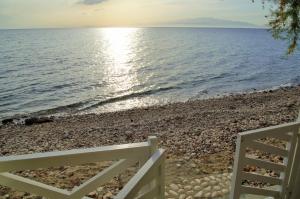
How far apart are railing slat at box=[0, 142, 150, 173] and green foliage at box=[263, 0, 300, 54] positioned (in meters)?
6.68

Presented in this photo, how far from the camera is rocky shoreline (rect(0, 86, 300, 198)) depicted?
7.58 meters

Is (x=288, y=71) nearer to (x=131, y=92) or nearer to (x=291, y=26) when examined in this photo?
(x=131, y=92)

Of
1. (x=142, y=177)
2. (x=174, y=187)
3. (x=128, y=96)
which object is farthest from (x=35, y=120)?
(x=142, y=177)

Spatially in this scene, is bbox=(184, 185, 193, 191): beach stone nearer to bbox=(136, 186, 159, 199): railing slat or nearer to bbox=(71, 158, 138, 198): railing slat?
bbox=(136, 186, 159, 199): railing slat

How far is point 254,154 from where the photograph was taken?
815 cm

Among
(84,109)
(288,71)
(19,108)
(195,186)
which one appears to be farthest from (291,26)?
(288,71)

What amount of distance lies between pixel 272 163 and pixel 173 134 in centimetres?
767

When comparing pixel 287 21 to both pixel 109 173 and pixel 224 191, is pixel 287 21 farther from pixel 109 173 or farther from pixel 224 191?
pixel 109 173

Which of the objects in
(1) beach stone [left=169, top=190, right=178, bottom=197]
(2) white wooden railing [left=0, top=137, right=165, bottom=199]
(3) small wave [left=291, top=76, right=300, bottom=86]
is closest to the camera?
(2) white wooden railing [left=0, top=137, right=165, bottom=199]

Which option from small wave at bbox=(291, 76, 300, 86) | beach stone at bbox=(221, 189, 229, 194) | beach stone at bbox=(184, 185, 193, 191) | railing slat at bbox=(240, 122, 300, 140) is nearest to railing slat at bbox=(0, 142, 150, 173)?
railing slat at bbox=(240, 122, 300, 140)

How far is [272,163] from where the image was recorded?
4.21 m

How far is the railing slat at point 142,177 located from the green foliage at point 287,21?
666cm

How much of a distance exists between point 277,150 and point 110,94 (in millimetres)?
24320

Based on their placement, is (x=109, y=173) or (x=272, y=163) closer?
(x=109, y=173)
